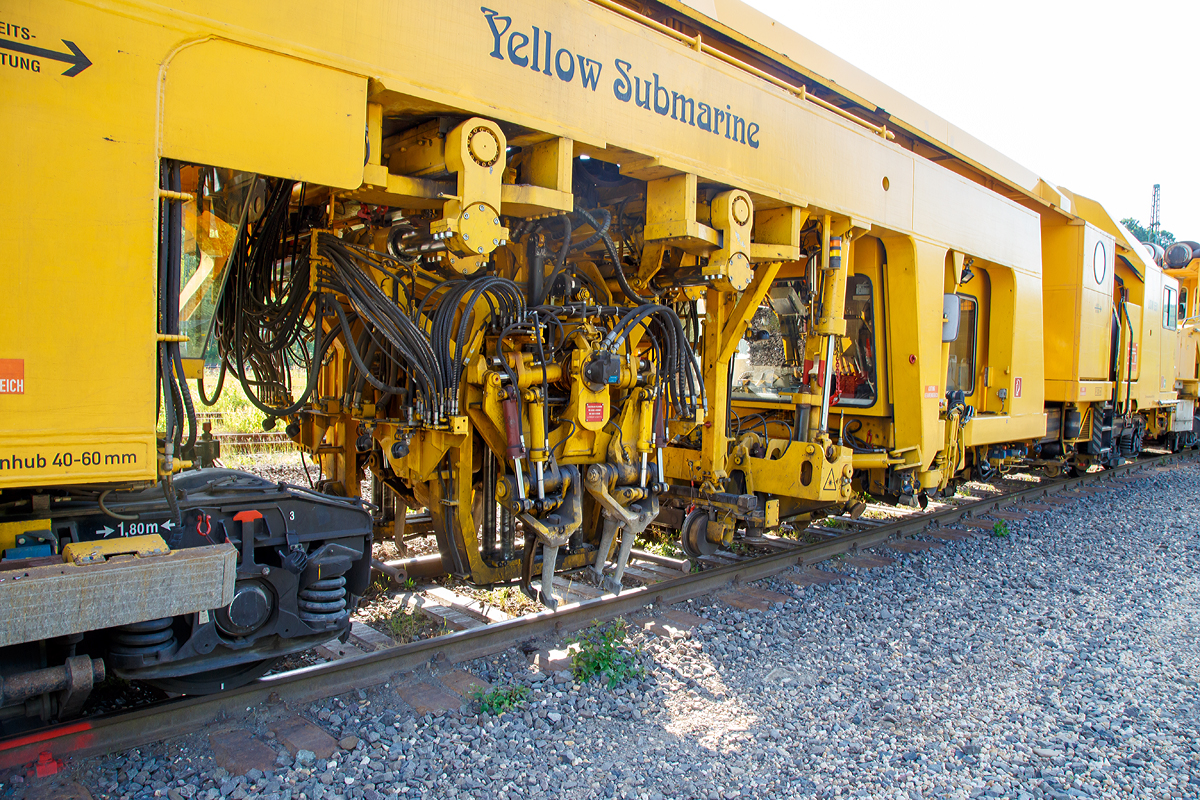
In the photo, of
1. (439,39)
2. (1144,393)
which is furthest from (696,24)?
(1144,393)

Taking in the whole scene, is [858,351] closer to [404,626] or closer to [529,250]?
[529,250]

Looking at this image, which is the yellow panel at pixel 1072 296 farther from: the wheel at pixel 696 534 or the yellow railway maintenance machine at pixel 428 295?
the wheel at pixel 696 534

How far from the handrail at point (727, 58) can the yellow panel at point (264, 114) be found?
→ 1.58 m

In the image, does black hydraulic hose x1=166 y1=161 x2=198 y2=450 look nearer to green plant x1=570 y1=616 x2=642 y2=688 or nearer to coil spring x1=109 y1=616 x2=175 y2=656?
coil spring x1=109 y1=616 x2=175 y2=656

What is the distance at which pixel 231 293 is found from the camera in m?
4.26

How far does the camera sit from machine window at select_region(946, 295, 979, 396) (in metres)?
7.64

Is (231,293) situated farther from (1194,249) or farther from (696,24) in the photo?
(1194,249)

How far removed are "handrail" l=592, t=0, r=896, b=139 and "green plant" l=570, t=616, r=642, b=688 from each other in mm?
3222

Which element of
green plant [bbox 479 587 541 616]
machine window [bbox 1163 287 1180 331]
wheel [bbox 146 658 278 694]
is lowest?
green plant [bbox 479 587 541 616]

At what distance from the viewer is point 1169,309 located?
12.8 metres

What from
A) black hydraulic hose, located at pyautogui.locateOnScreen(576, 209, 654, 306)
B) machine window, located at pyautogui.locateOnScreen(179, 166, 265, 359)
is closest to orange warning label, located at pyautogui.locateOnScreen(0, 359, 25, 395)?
machine window, located at pyautogui.locateOnScreen(179, 166, 265, 359)

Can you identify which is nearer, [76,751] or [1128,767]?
[76,751]

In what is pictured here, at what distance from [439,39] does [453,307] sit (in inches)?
46.4

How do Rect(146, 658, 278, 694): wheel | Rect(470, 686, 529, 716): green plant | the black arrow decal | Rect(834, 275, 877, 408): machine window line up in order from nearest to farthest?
the black arrow decal → Rect(146, 658, 278, 694): wheel → Rect(470, 686, 529, 716): green plant → Rect(834, 275, 877, 408): machine window
